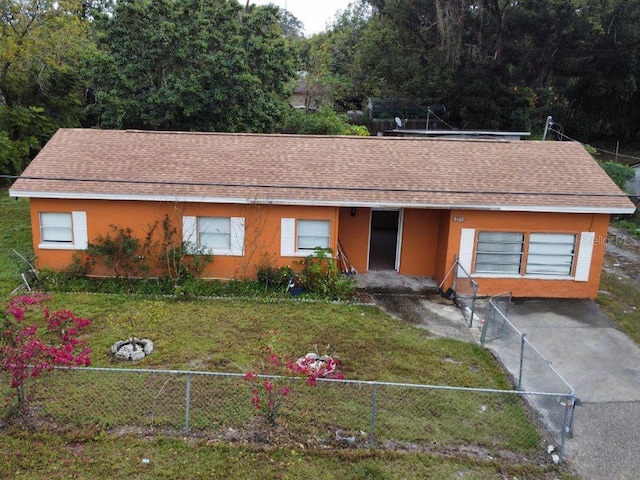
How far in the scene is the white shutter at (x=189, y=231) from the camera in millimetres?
15305

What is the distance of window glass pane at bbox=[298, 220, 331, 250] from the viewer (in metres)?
15.5

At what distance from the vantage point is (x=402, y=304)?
1466 centimetres

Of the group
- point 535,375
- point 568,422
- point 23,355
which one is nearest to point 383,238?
point 535,375

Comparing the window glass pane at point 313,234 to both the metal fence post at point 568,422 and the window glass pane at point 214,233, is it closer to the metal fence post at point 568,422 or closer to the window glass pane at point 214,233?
the window glass pane at point 214,233

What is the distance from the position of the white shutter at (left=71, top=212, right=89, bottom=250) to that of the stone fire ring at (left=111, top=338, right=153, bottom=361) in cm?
503

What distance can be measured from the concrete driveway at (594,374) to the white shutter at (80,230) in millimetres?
11694

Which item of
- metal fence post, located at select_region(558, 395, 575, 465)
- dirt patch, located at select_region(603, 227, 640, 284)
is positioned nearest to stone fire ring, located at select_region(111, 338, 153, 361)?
metal fence post, located at select_region(558, 395, 575, 465)

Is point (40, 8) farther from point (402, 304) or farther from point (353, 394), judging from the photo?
point (353, 394)

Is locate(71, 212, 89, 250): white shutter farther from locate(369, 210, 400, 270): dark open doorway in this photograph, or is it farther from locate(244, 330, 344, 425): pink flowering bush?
locate(369, 210, 400, 270): dark open doorway

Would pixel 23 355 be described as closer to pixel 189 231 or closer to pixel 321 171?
pixel 189 231

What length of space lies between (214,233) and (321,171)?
3549 mm

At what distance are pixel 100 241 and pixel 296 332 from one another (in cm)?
653

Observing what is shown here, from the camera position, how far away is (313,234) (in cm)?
1555

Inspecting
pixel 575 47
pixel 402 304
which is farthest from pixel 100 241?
pixel 575 47
